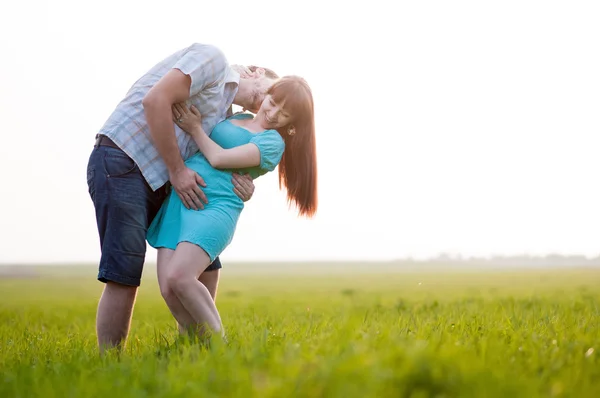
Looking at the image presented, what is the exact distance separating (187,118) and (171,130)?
0.16 metres

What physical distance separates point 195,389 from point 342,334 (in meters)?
1.05

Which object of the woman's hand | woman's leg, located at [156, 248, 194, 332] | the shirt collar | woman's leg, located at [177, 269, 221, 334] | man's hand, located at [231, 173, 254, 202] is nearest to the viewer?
woman's leg, located at [156, 248, 194, 332]

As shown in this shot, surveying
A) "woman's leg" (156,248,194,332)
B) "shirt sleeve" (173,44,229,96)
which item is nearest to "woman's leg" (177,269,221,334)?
"woman's leg" (156,248,194,332)

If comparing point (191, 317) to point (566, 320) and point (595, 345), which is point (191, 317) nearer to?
point (595, 345)

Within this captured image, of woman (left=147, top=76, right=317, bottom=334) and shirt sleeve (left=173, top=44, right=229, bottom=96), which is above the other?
shirt sleeve (left=173, top=44, right=229, bottom=96)

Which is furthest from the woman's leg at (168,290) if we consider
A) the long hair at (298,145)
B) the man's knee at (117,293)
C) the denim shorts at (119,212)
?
the long hair at (298,145)

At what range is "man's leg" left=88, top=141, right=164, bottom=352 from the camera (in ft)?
15.2

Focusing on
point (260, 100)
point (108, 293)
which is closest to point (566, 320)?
point (260, 100)

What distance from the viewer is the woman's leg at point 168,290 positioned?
450cm

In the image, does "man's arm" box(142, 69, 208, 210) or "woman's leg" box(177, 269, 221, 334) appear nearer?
"man's arm" box(142, 69, 208, 210)

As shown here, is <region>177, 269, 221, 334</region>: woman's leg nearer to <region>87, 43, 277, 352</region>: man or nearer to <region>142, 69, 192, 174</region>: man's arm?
<region>87, 43, 277, 352</region>: man

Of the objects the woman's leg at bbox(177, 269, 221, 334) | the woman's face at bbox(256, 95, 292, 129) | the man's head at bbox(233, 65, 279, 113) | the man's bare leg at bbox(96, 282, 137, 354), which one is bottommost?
the man's bare leg at bbox(96, 282, 137, 354)

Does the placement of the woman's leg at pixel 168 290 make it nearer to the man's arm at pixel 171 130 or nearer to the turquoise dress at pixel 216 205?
the turquoise dress at pixel 216 205

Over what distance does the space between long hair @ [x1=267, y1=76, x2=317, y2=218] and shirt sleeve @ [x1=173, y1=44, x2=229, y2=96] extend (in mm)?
404
